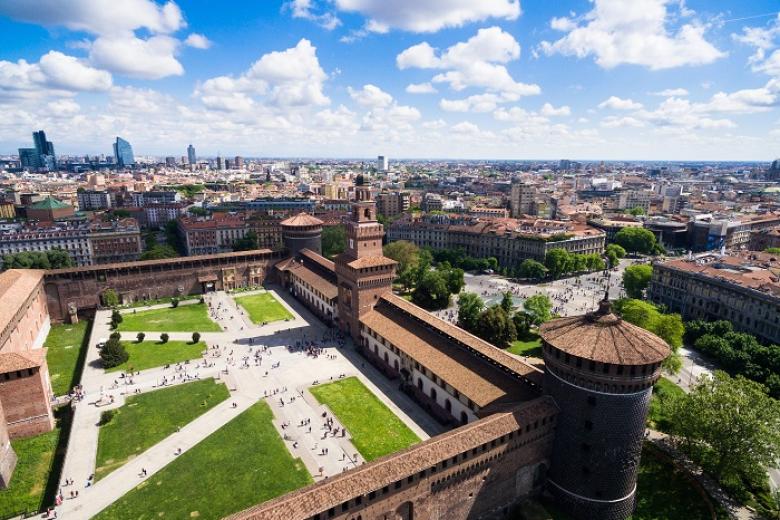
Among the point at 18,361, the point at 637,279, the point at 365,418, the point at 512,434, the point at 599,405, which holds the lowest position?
the point at 365,418

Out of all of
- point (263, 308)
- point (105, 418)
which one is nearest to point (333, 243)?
point (263, 308)

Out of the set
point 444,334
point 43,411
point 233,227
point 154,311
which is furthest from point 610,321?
point 233,227

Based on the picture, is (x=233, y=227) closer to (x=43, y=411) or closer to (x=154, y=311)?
(x=154, y=311)

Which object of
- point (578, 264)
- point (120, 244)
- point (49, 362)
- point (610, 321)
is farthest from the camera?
point (120, 244)

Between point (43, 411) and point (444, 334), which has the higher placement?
point (444, 334)

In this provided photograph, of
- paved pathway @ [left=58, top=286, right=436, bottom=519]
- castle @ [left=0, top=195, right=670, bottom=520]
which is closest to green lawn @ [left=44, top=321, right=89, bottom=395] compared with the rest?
paved pathway @ [left=58, top=286, right=436, bottom=519]

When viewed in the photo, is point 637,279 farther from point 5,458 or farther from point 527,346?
point 5,458

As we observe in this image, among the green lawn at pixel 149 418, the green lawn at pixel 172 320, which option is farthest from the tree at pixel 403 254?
the green lawn at pixel 149 418

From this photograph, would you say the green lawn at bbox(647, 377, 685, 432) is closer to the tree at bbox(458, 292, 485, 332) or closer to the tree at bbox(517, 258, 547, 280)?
the tree at bbox(458, 292, 485, 332)
